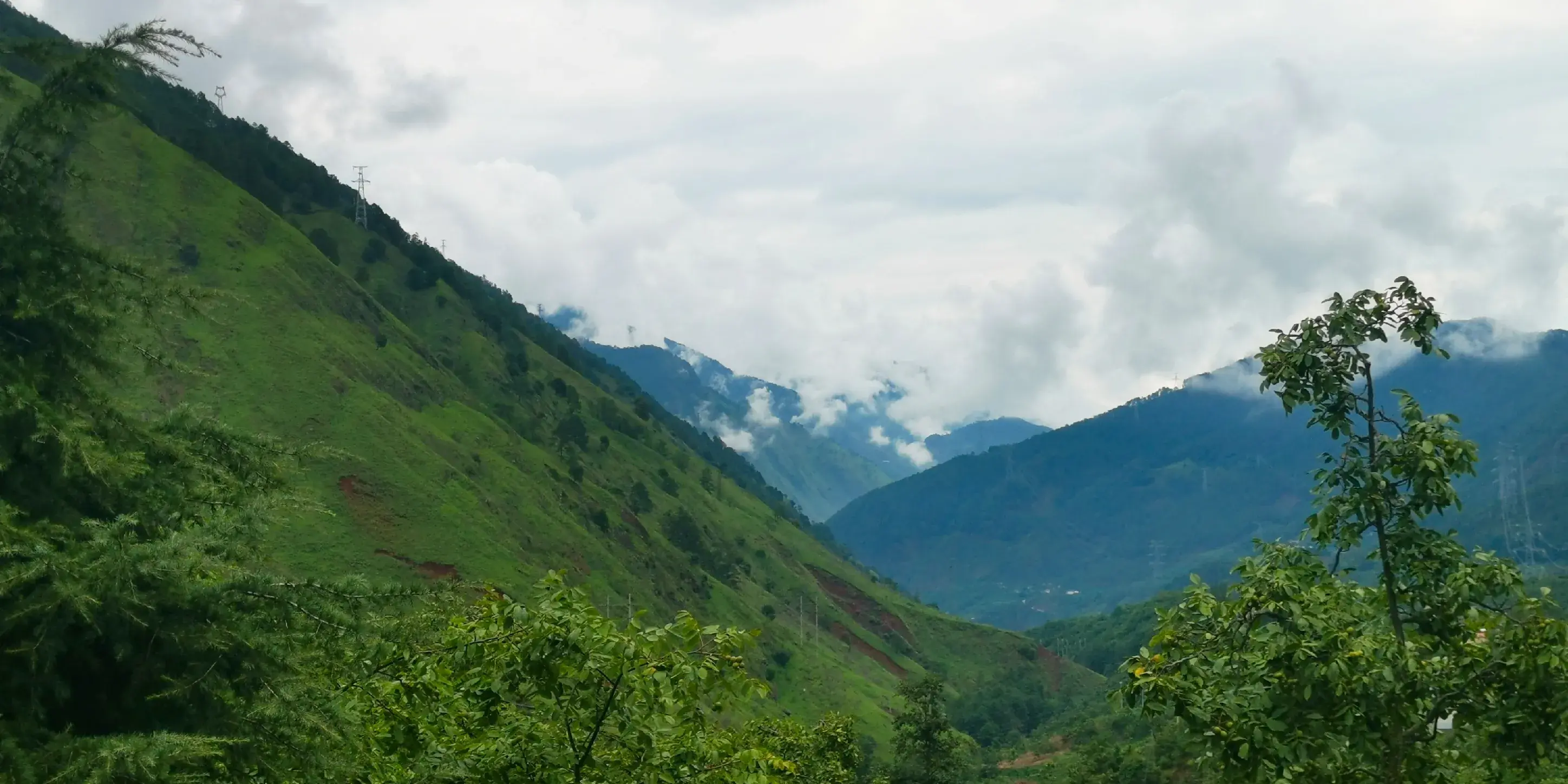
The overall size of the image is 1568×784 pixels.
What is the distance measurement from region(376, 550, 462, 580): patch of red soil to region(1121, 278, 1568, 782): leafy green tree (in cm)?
9678

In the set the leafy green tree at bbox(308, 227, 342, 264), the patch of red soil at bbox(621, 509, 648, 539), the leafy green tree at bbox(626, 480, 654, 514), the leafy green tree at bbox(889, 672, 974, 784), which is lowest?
the leafy green tree at bbox(889, 672, 974, 784)

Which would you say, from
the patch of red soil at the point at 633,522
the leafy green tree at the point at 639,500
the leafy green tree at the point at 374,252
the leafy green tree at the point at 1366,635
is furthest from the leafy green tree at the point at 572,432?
the leafy green tree at the point at 1366,635

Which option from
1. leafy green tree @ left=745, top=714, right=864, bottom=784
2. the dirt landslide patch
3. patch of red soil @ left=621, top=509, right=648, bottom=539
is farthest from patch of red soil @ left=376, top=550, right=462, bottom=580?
leafy green tree @ left=745, top=714, right=864, bottom=784

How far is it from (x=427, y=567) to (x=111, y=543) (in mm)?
97789

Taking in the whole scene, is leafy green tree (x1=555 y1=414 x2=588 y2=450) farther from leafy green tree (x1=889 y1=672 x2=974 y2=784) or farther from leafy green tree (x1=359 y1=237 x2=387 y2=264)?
leafy green tree (x1=889 y1=672 x2=974 y2=784)

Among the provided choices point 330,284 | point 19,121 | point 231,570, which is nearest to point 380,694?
point 231,570

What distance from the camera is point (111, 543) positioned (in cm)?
1170

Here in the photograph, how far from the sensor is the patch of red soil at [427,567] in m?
102

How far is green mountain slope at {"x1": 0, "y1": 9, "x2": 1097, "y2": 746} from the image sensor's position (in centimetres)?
10712

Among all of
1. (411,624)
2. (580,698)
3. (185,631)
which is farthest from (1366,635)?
(185,631)

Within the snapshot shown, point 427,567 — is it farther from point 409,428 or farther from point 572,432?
point 572,432

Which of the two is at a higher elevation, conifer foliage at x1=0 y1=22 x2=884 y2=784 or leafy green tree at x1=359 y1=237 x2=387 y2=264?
leafy green tree at x1=359 y1=237 x2=387 y2=264

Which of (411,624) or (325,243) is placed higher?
(325,243)

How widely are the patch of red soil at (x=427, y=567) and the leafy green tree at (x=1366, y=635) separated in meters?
96.8
